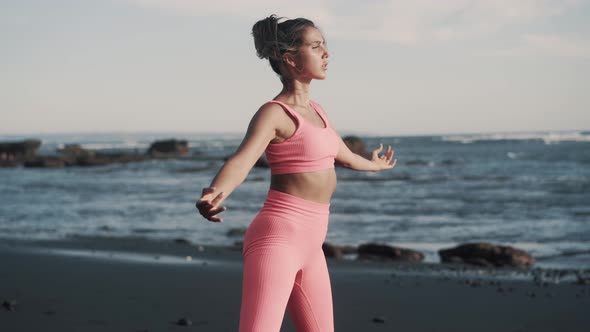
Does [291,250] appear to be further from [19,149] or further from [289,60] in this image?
[19,149]

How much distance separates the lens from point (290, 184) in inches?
110

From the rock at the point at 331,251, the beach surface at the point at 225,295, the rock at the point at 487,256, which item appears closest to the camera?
the beach surface at the point at 225,295

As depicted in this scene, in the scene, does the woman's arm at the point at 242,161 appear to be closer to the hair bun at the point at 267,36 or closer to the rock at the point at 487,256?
the hair bun at the point at 267,36

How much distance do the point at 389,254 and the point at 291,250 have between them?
8337 mm

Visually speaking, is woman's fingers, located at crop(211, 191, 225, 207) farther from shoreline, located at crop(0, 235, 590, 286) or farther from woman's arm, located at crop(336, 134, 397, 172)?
shoreline, located at crop(0, 235, 590, 286)

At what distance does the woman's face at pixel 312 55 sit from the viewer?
2861mm

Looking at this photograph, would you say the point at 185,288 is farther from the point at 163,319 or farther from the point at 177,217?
the point at 177,217

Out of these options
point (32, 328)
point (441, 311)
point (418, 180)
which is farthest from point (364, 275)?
point (418, 180)

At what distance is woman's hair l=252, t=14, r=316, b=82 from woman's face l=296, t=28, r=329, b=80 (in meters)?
0.03

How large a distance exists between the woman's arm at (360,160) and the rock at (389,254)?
725 centimetres

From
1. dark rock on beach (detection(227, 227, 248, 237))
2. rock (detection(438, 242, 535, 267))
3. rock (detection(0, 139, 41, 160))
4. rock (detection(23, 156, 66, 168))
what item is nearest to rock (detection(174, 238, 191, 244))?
dark rock on beach (detection(227, 227, 248, 237))

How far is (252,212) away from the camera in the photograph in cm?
1839

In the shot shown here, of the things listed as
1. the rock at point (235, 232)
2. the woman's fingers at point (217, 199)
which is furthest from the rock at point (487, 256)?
the woman's fingers at point (217, 199)

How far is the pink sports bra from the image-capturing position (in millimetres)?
2771
